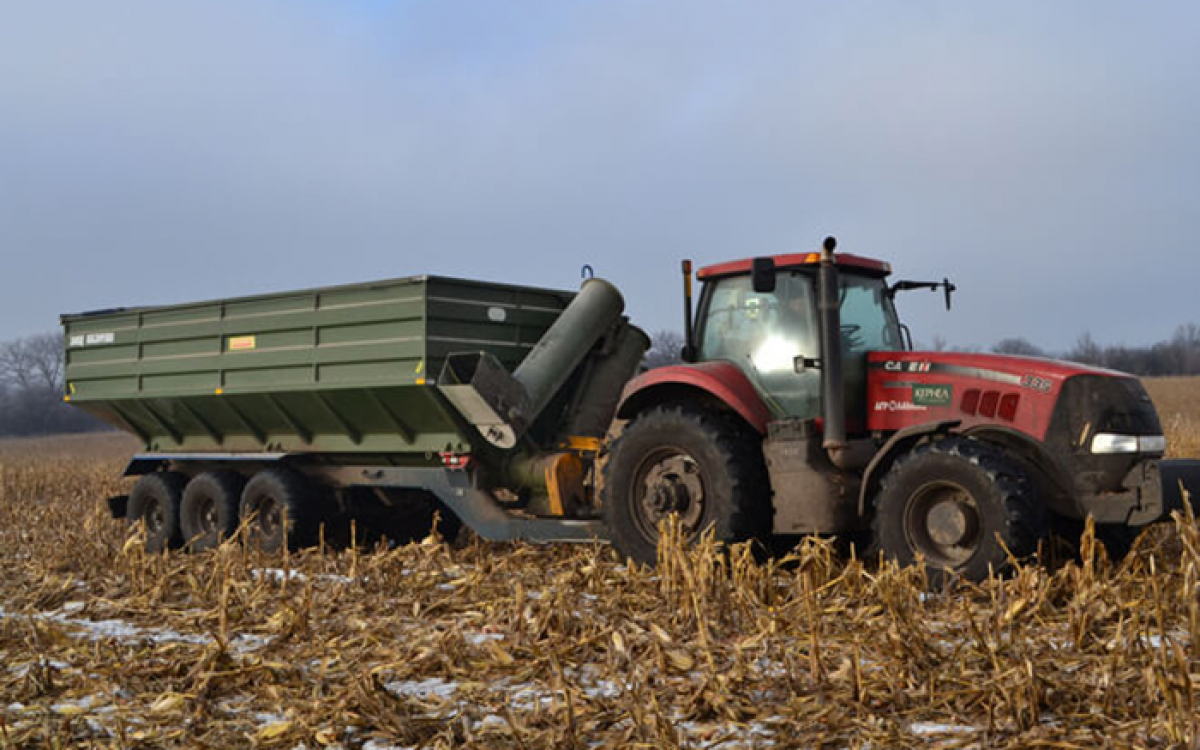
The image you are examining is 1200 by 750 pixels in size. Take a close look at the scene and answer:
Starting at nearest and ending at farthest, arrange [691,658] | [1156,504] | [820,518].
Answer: [691,658]
[1156,504]
[820,518]

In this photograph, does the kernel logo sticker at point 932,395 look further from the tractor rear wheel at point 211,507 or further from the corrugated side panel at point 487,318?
the tractor rear wheel at point 211,507

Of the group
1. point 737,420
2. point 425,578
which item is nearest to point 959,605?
point 737,420

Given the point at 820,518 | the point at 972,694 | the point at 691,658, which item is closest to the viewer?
the point at 972,694

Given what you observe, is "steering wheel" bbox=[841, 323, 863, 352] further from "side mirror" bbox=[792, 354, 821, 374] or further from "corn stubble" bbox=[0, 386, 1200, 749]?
"corn stubble" bbox=[0, 386, 1200, 749]

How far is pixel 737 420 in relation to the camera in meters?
7.58

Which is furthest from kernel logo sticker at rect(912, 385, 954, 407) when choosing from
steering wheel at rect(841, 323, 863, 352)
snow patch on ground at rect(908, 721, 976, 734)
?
snow patch on ground at rect(908, 721, 976, 734)

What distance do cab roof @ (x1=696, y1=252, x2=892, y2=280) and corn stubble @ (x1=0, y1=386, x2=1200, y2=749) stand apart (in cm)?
188

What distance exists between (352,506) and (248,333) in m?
1.89

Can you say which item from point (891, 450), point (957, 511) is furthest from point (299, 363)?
point (957, 511)

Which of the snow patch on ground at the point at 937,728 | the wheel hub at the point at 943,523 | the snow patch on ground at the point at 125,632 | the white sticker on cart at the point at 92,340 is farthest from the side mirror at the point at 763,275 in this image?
the white sticker on cart at the point at 92,340

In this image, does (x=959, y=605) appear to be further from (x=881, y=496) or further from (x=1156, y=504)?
(x=1156, y=504)

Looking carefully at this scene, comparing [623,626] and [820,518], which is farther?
[820,518]

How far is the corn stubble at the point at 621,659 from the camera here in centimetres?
403

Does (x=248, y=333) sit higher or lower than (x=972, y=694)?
higher
